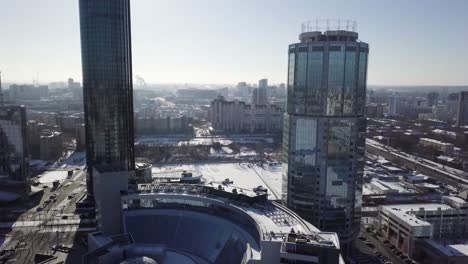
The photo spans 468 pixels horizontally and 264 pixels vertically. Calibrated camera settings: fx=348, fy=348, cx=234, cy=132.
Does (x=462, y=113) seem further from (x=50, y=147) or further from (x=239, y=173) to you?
(x=50, y=147)

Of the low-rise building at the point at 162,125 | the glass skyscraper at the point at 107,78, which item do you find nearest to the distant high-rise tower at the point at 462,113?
the low-rise building at the point at 162,125

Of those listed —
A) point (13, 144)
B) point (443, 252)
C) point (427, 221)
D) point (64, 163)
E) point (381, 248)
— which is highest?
point (13, 144)

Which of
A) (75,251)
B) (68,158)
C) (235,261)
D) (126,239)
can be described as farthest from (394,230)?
(68,158)

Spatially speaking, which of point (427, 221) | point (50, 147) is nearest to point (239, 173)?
point (427, 221)

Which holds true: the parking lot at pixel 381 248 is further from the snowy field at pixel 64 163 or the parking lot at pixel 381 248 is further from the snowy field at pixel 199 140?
the snowy field at pixel 199 140

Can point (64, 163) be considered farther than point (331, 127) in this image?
Yes

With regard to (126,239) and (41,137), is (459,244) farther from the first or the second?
(41,137)
